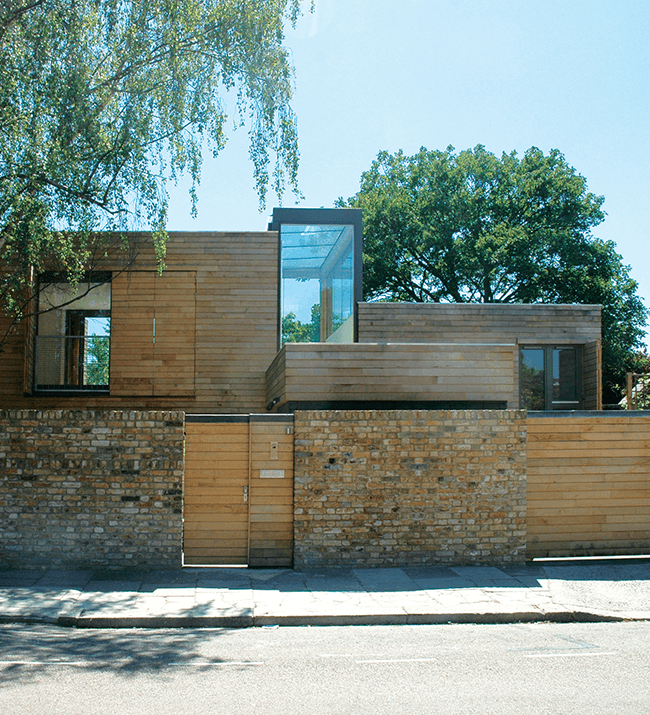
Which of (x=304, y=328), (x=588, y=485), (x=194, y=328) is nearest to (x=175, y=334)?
(x=194, y=328)

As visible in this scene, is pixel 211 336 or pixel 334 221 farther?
pixel 334 221

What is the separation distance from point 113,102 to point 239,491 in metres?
7.25

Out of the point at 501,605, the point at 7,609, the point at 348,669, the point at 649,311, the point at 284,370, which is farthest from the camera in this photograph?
the point at 649,311

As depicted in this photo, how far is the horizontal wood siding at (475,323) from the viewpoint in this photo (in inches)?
622

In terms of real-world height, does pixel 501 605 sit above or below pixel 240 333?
below

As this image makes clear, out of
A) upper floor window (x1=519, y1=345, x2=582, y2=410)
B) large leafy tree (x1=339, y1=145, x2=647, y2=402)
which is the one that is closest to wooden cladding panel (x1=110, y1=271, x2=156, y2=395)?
upper floor window (x1=519, y1=345, x2=582, y2=410)

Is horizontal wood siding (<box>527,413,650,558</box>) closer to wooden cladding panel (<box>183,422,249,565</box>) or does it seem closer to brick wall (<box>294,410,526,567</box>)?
brick wall (<box>294,410,526,567</box>)

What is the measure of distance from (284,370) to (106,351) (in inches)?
216

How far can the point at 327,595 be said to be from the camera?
898 centimetres

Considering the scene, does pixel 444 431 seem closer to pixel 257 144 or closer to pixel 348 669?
pixel 348 669

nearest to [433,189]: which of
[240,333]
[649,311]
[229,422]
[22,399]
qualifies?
[649,311]

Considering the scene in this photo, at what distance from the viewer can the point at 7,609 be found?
806 cm

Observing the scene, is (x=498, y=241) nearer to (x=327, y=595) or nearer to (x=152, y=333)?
(x=152, y=333)

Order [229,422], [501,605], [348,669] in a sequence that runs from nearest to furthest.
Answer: [348,669] < [501,605] < [229,422]
